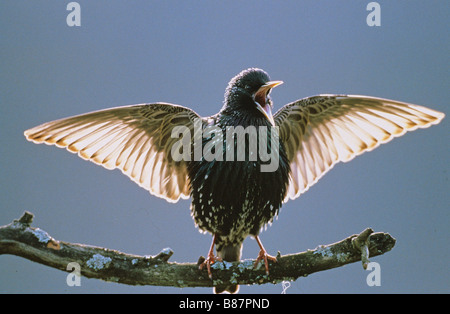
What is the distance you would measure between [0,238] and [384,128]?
10.4 feet

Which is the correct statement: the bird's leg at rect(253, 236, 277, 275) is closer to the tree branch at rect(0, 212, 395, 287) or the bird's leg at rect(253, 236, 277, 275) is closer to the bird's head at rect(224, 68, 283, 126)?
the tree branch at rect(0, 212, 395, 287)

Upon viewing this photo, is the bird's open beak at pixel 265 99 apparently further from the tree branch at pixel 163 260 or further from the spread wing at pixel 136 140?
the tree branch at pixel 163 260

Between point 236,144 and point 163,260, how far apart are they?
1143mm

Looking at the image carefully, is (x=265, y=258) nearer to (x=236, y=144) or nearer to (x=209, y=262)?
(x=209, y=262)

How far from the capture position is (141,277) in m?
3.98

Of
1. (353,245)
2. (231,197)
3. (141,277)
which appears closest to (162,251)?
(141,277)

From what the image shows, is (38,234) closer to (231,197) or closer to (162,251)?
(162,251)

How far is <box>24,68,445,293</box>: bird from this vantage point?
4.40 m

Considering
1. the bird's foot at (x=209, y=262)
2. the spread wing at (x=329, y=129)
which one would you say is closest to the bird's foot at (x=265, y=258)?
the bird's foot at (x=209, y=262)

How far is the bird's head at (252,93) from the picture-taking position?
464 centimetres

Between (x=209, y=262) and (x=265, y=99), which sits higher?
(x=265, y=99)

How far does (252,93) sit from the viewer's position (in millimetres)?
4660

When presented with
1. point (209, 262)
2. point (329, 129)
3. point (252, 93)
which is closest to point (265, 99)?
point (252, 93)

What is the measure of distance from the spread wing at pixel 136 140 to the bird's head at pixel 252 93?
0.39 metres
